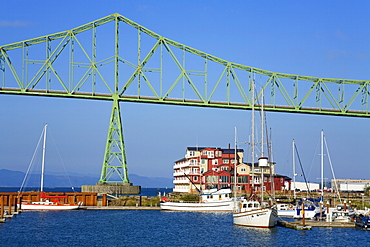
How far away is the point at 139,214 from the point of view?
258 ft

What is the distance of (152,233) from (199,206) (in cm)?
2612

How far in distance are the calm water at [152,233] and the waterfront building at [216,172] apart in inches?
1374

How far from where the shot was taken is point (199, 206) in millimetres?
83438

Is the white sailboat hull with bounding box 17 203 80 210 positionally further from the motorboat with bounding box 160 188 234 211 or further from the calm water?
the motorboat with bounding box 160 188 234 211

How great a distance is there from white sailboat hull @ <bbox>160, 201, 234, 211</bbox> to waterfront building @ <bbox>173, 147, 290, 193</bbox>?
833 inches

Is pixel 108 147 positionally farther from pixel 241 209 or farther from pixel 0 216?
pixel 241 209

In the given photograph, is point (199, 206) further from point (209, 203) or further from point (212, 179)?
point (212, 179)

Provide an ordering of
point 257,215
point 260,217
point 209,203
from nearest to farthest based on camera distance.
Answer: point 260,217 < point 257,215 < point 209,203

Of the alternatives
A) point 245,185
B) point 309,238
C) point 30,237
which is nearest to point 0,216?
point 30,237

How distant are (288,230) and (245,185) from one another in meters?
51.4

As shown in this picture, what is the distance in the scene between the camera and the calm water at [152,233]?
5103 cm

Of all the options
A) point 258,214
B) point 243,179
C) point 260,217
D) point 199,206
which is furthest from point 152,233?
point 243,179

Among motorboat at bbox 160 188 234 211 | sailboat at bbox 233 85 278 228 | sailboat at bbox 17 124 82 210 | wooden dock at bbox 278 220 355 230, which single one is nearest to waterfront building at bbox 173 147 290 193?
motorboat at bbox 160 188 234 211

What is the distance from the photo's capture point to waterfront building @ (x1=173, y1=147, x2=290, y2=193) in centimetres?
10838
